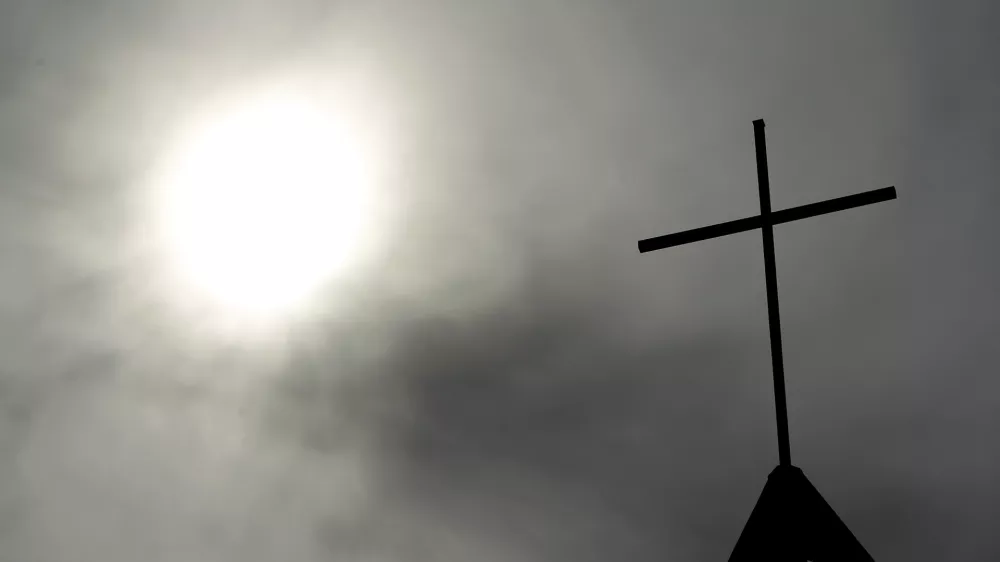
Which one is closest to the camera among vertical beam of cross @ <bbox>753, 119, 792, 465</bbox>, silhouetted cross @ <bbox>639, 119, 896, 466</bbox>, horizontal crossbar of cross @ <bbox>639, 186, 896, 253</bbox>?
vertical beam of cross @ <bbox>753, 119, 792, 465</bbox>

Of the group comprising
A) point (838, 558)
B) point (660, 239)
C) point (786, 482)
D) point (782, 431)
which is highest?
point (660, 239)

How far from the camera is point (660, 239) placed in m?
9.22

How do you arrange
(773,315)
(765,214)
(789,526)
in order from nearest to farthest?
(789,526) → (773,315) → (765,214)

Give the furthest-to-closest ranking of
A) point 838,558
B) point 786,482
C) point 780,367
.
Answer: point 780,367 < point 786,482 < point 838,558

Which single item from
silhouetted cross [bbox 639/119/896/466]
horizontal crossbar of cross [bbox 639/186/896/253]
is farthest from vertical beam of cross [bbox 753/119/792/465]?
horizontal crossbar of cross [bbox 639/186/896/253]

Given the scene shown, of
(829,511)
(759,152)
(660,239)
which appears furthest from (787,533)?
(759,152)

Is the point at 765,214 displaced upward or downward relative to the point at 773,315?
upward

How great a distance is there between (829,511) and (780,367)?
174 centimetres

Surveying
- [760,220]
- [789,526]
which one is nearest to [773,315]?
[760,220]

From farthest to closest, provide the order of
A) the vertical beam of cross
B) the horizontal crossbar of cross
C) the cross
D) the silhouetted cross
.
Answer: the horizontal crossbar of cross < the silhouetted cross < the vertical beam of cross < the cross

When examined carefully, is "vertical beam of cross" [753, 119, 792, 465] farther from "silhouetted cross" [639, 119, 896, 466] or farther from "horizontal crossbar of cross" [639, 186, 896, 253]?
"horizontal crossbar of cross" [639, 186, 896, 253]

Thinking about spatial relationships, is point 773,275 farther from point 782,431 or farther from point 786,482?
point 786,482

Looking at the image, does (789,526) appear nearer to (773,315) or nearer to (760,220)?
(773,315)

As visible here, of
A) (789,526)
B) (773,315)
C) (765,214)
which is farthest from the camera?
(765,214)
